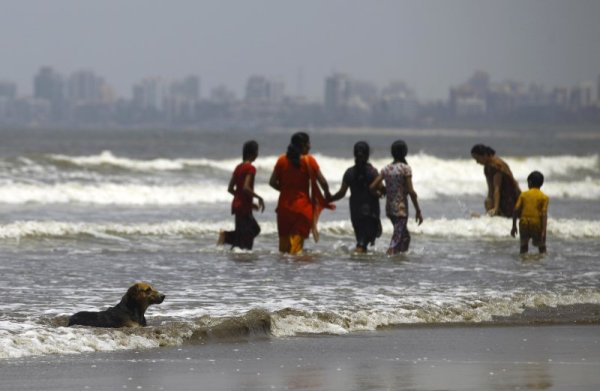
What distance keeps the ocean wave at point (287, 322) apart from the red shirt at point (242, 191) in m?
3.98

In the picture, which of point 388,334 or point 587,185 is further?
point 587,185

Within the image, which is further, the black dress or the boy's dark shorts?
the boy's dark shorts

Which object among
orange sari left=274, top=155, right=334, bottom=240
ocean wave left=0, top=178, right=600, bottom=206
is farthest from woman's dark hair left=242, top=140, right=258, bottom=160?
ocean wave left=0, top=178, right=600, bottom=206

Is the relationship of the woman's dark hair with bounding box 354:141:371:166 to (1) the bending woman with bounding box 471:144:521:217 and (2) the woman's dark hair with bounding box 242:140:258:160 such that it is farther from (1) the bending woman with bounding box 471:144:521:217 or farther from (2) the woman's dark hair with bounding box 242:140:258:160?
(1) the bending woman with bounding box 471:144:521:217

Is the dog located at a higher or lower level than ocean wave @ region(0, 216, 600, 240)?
higher

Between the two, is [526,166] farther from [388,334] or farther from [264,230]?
[388,334]

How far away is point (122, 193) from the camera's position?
89.7 feet

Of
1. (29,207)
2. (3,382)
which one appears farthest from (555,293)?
(29,207)

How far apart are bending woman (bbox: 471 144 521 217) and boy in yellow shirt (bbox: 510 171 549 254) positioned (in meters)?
0.92

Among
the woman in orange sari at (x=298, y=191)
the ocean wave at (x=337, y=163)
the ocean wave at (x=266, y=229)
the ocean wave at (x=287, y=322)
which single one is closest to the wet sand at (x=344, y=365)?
the ocean wave at (x=287, y=322)

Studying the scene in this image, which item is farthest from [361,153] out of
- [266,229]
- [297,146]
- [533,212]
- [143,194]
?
[143,194]

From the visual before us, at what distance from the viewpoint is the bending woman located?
49.4ft

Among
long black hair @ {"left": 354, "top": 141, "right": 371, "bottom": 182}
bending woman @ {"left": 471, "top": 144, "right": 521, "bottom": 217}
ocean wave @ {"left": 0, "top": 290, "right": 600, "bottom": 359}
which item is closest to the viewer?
ocean wave @ {"left": 0, "top": 290, "right": 600, "bottom": 359}

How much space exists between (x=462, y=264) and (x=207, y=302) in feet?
14.7
